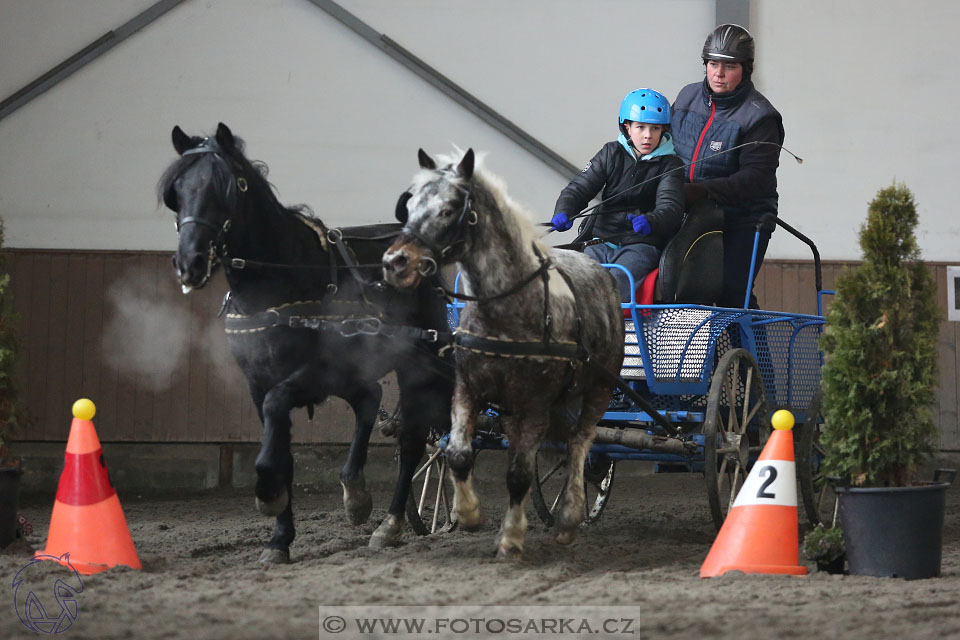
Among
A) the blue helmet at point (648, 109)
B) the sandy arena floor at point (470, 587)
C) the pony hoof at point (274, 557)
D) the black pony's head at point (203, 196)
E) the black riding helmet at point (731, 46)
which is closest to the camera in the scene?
the sandy arena floor at point (470, 587)

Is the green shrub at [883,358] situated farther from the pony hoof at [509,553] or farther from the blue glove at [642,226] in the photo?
the pony hoof at [509,553]

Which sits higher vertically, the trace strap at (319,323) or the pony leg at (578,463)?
the trace strap at (319,323)

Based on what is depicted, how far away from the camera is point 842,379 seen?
4145mm

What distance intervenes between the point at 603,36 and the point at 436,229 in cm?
559

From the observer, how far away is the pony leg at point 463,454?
162 inches

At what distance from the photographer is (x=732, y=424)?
5.19 metres

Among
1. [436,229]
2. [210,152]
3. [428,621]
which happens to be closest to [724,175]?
[436,229]

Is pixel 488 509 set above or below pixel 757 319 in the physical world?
below

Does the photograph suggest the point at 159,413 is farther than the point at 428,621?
Yes

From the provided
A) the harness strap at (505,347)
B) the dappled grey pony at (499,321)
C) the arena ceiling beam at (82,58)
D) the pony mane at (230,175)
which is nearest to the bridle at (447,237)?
the dappled grey pony at (499,321)

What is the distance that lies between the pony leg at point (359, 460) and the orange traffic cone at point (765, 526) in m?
1.56

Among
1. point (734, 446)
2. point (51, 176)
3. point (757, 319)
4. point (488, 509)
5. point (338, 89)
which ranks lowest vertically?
point (488, 509)

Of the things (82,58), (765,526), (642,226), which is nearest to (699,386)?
(642,226)

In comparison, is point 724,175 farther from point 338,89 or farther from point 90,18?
point 90,18
